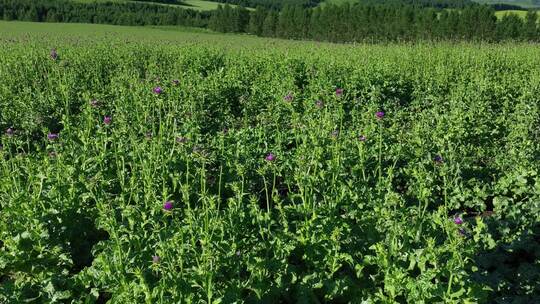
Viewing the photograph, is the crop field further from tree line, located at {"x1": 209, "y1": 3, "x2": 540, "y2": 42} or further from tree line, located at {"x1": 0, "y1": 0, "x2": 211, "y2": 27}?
tree line, located at {"x1": 0, "y1": 0, "x2": 211, "y2": 27}

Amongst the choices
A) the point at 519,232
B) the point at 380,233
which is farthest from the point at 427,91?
the point at 380,233

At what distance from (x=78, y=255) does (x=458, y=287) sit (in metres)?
2.83

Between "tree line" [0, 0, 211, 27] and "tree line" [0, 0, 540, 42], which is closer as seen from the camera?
"tree line" [0, 0, 540, 42]

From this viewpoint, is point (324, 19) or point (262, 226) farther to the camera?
point (324, 19)

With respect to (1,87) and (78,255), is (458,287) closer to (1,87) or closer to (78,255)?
(78,255)

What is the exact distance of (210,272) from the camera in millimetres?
2568

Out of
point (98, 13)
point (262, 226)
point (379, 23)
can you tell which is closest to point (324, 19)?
point (379, 23)

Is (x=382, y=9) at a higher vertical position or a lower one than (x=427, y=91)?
higher

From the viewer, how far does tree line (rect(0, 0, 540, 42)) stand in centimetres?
3033

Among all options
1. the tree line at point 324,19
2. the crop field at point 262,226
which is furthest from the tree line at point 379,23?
the crop field at point 262,226

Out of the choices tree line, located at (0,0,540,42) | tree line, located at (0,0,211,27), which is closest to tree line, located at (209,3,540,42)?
tree line, located at (0,0,540,42)

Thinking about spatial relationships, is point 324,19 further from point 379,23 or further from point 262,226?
point 262,226

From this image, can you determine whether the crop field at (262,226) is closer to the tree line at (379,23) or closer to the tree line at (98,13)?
the tree line at (379,23)

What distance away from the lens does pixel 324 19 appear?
37562 millimetres
